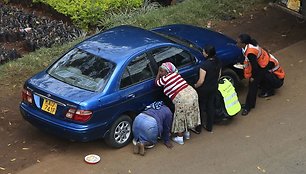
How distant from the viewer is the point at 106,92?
7465 mm

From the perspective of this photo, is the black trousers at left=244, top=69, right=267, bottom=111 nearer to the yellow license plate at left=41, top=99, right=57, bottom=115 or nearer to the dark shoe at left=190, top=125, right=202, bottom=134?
the dark shoe at left=190, top=125, right=202, bottom=134

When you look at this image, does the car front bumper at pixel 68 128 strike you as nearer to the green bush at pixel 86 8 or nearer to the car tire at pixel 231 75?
the car tire at pixel 231 75

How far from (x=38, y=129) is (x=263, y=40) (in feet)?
19.2

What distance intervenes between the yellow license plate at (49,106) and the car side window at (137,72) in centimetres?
100

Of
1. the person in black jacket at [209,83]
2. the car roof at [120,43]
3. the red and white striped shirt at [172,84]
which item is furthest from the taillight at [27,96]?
the person in black jacket at [209,83]

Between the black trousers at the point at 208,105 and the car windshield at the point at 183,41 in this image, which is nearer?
the black trousers at the point at 208,105

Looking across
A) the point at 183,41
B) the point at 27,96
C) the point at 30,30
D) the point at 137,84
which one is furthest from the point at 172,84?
the point at 30,30

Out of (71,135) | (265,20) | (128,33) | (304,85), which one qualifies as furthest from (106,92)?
(265,20)

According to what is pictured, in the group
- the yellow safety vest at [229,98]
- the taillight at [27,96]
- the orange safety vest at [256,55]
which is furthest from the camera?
the orange safety vest at [256,55]

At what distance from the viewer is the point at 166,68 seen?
25.8 ft

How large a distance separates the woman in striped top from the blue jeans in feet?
1.35

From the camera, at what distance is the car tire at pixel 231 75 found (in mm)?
9180

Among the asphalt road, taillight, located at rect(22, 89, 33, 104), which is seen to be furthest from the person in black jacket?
taillight, located at rect(22, 89, 33, 104)

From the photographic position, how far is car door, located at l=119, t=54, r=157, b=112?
7.70 m
